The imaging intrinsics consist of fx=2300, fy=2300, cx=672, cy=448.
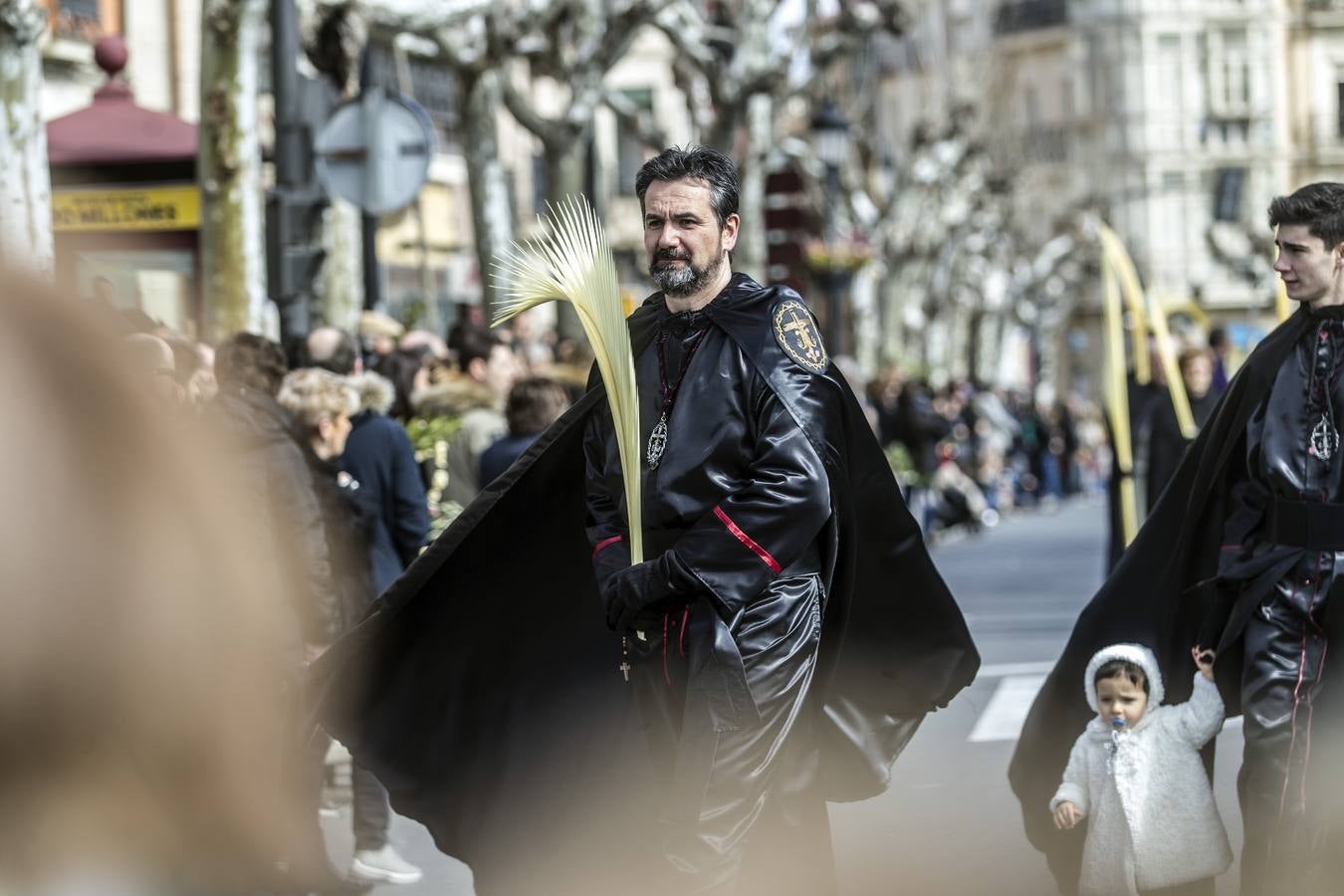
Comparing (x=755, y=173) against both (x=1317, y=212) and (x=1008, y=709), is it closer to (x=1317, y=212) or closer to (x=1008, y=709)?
(x=1008, y=709)

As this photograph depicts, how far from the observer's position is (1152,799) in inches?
229

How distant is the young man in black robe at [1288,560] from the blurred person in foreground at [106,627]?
4130mm

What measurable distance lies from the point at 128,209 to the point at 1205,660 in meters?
8.53

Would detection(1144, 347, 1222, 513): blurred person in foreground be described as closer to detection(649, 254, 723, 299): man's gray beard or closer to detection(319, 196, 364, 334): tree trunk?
detection(319, 196, 364, 334): tree trunk

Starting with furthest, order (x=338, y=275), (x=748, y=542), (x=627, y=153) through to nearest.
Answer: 1. (x=627, y=153)
2. (x=338, y=275)
3. (x=748, y=542)

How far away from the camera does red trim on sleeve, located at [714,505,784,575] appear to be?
4816mm

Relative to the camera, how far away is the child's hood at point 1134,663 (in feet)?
19.8

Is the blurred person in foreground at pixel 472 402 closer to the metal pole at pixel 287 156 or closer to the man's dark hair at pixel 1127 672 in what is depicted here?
the metal pole at pixel 287 156

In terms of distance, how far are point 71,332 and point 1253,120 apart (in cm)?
8407

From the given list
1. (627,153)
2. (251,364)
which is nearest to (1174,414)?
(251,364)

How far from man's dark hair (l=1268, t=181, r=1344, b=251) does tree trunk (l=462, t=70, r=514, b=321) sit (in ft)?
47.4

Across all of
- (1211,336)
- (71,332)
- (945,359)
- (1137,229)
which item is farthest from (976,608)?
(1137,229)

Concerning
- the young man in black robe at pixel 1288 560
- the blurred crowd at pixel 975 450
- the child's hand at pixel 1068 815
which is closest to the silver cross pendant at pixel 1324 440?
the young man in black robe at pixel 1288 560

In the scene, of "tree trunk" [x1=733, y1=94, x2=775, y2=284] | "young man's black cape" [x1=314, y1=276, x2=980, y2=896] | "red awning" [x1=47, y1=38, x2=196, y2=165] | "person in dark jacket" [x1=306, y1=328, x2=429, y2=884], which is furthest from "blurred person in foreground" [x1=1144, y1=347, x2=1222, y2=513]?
"tree trunk" [x1=733, y1=94, x2=775, y2=284]
